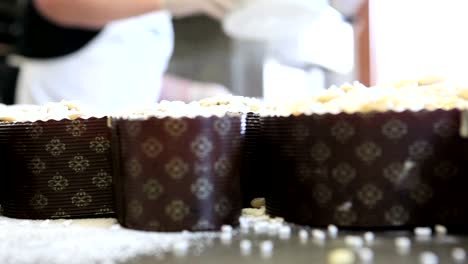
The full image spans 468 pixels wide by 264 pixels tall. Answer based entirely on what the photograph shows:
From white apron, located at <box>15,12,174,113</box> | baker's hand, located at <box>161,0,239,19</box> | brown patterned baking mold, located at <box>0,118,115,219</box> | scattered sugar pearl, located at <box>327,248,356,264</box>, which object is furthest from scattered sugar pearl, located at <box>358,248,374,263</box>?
baker's hand, located at <box>161,0,239,19</box>

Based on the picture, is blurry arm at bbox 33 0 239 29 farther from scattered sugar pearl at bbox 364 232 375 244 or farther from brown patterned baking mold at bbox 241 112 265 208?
scattered sugar pearl at bbox 364 232 375 244

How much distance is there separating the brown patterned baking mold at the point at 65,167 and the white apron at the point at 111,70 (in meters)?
0.88

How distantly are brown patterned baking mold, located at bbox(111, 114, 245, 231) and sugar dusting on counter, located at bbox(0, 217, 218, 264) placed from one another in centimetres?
1

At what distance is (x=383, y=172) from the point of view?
45 centimetres

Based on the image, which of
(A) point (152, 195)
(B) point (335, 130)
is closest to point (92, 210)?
(A) point (152, 195)

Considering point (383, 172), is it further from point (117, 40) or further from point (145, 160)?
point (117, 40)

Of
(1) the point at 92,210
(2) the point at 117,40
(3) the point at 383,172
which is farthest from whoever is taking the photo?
(2) the point at 117,40

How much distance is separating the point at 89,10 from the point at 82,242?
3.72 feet

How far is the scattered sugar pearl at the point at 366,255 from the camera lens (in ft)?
1.23

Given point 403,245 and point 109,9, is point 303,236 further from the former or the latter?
point 109,9

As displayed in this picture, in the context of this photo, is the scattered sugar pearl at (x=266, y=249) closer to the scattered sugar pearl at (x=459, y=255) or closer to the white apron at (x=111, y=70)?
the scattered sugar pearl at (x=459, y=255)

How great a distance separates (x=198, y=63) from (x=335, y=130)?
1.13 metres

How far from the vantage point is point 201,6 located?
1563mm

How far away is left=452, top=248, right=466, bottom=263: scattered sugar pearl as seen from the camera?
0.37 meters
